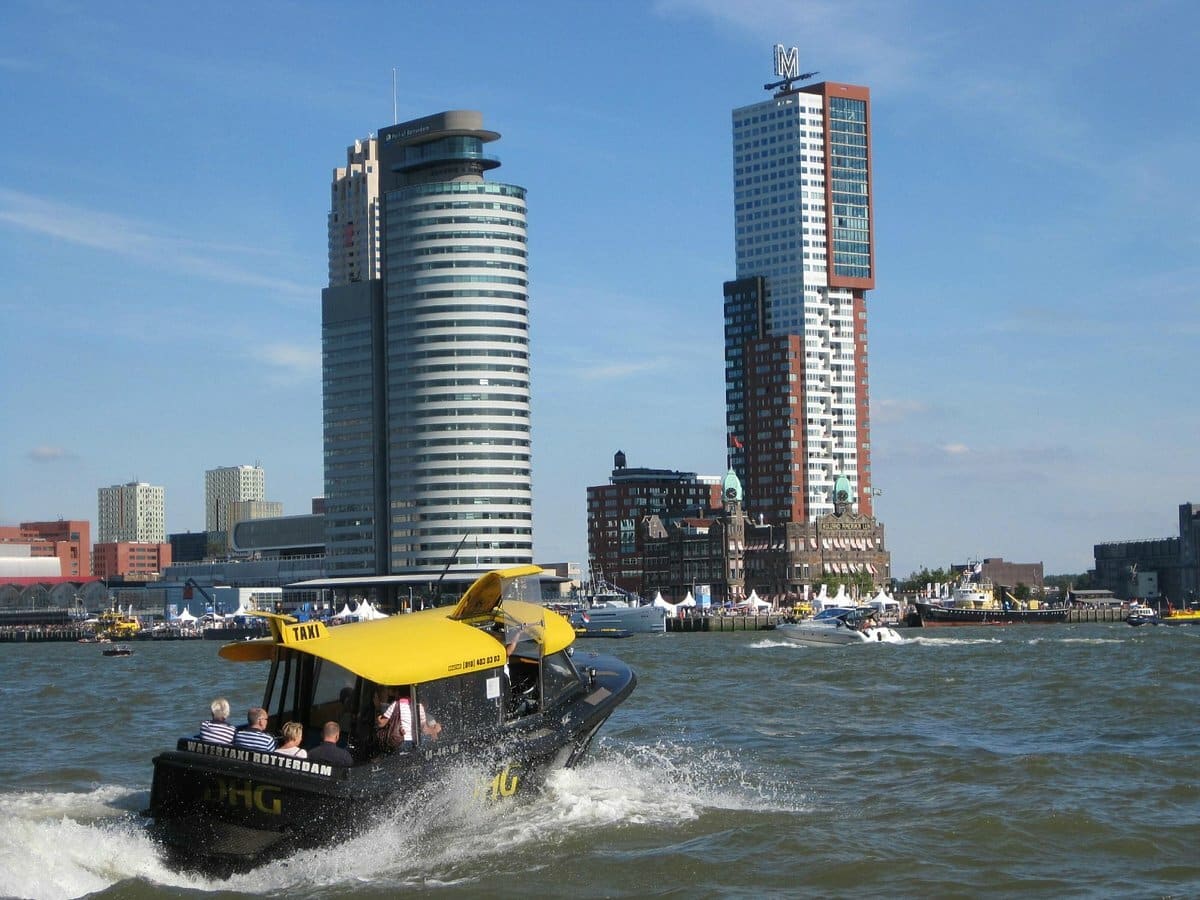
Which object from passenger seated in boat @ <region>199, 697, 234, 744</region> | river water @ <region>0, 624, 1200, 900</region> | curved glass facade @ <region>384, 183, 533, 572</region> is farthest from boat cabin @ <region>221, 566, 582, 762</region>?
curved glass facade @ <region>384, 183, 533, 572</region>

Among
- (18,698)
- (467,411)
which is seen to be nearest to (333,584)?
(467,411)

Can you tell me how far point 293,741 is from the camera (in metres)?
18.8

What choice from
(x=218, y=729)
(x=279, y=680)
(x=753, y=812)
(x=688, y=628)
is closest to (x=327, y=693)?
(x=279, y=680)

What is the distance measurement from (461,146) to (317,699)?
587 feet

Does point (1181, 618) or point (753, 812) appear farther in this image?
point (1181, 618)

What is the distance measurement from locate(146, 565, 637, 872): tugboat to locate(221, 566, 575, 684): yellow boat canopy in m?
0.02

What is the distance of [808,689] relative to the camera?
49.7 meters

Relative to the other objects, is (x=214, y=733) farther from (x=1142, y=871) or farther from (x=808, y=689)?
(x=808, y=689)

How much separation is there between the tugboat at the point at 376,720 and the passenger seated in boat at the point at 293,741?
5.8 inches

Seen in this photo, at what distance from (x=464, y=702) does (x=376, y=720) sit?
1342 mm

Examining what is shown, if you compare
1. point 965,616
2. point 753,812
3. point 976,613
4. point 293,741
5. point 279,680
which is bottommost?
point 965,616

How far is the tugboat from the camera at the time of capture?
18.2 metres

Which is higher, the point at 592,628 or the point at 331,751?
the point at 331,751

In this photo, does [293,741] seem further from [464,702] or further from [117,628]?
[117,628]
